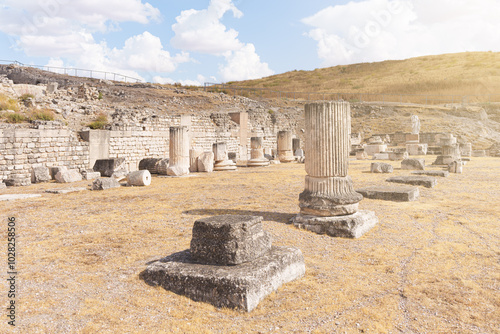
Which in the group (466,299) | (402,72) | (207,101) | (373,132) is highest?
(402,72)

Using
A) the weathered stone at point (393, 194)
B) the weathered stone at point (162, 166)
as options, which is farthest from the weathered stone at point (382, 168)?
the weathered stone at point (162, 166)

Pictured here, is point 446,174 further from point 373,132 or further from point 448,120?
point 448,120

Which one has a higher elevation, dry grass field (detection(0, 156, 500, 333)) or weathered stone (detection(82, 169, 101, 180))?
weathered stone (detection(82, 169, 101, 180))

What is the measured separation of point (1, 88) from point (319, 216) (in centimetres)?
1854

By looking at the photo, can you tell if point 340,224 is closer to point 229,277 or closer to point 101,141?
point 229,277

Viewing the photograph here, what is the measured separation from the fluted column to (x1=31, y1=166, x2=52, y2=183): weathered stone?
10362 millimetres

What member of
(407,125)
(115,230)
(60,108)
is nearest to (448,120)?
(407,125)

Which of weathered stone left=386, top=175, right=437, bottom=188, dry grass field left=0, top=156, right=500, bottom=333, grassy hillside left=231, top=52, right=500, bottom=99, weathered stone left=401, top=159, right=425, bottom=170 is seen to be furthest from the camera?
grassy hillside left=231, top=52, right=500, bottom=99

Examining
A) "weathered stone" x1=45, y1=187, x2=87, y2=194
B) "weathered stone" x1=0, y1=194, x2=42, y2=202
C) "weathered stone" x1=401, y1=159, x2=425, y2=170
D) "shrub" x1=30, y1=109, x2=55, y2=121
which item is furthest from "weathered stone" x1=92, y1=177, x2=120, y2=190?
"weathered stone" x1=401, y1=159, x2=425, y2=170

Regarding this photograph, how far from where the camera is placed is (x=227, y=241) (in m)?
3.61

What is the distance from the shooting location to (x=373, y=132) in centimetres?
3444

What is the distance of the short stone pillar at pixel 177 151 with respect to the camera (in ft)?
45.9

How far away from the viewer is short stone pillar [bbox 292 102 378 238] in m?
5.79

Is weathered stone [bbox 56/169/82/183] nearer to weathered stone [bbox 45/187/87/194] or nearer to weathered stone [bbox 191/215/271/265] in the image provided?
weathered stone [bbox 45/187/87/194]
